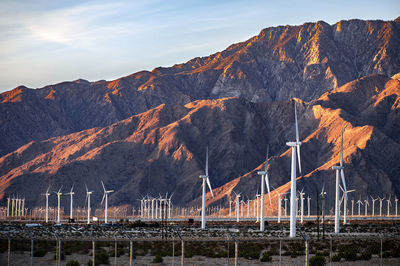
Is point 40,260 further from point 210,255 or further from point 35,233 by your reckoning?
point 35,233

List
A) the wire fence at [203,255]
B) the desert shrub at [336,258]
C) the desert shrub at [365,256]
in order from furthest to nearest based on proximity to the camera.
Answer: the desert shrub at [365,256] < the desert shrub at [336,258] < the wire fence at [203,255]

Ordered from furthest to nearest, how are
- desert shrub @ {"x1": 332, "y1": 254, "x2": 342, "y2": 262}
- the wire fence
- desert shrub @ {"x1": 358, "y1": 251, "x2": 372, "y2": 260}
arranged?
1. desert shrub @ {"x1": 358, "y1": 251, "x2": 372, "y2": 260}
2. desert shrub @ {"x1": 332, "y1": 254, "x2": 342, "y2": 262}
3. the wire fence

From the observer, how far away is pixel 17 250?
216 feet

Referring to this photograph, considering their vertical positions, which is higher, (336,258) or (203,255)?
(336,258)

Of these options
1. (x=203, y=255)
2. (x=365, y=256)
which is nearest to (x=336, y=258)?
(x=365, y=256)

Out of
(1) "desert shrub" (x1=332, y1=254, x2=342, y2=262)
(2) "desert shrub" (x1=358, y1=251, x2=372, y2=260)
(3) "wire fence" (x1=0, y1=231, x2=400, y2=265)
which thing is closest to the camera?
(3) "wire fence" (x1=0, y1=231, x2=400, y2=265)

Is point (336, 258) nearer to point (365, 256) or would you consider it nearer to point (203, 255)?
point (365, 256)

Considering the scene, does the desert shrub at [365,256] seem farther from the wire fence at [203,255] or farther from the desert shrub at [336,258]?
the desert shrub at [336,258]

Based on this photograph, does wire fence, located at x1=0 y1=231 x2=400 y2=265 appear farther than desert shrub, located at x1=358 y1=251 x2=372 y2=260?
No

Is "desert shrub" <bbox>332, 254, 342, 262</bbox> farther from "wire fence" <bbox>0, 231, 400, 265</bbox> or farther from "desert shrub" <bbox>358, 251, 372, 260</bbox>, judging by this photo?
"desert shrub" <bbox>358, 251, 372, 260</bbox>

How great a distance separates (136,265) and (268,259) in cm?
1070

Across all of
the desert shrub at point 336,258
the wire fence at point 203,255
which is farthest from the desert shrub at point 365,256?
the desert shrub at point 336,258

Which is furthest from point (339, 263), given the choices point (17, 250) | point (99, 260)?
point (17, 250)

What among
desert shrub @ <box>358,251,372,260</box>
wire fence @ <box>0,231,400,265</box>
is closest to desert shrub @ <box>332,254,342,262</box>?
wire fence @ <box>0,231,400,265</box>
